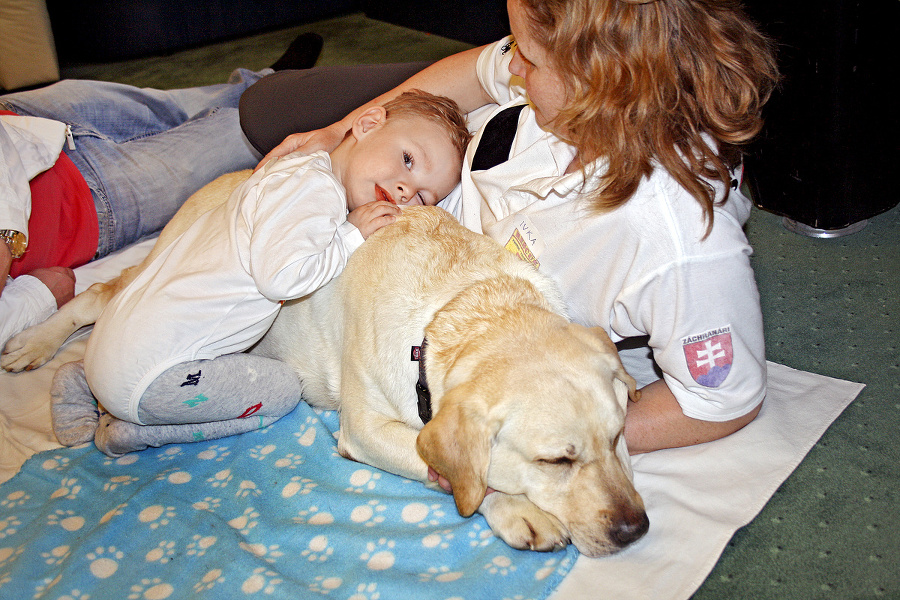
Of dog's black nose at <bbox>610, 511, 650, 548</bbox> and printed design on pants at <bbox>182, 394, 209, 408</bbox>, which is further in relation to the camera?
printed design on pants at <bbox>182, 394, 209, 408</bbox>

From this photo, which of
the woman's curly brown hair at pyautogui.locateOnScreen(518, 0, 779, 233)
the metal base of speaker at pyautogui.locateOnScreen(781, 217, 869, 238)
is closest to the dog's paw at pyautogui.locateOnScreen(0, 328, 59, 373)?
the woman's curly brown hair at pyautogui.locateOnScreen(518, 0, 779, 233)

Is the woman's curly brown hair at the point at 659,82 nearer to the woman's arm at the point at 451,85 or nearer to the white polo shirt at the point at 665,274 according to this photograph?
the white polo shirt at the point at 665,274

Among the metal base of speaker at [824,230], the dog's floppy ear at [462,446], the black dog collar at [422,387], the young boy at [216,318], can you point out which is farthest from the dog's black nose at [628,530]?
the metal base of speaker at [824,230]

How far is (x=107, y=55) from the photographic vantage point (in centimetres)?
667

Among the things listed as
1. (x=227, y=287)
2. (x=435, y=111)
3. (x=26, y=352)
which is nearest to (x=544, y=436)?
(x=227, y=287)

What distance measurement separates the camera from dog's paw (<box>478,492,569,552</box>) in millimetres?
1607

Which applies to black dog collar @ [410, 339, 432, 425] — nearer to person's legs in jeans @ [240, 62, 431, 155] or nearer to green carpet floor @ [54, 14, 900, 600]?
green carpet floor @ [54, 14, 900, 600]

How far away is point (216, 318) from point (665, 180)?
1473 millimetres

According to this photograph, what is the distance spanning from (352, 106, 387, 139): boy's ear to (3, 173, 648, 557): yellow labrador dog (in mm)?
585

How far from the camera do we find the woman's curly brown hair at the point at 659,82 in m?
1.55

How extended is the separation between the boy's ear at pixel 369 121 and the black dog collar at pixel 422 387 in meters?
1.17

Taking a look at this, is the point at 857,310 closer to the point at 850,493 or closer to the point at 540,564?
the point at 850,493

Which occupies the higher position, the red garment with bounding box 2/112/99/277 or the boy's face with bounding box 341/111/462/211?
the boy's face with bounding box 341/111/462/211

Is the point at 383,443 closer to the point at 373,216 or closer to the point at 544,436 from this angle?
the point at 544,436
